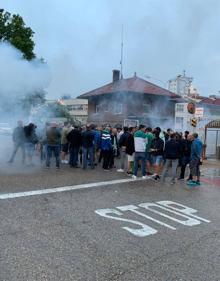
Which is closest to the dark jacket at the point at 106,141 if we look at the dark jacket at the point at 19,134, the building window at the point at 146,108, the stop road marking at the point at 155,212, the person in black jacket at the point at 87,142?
the person in black jacket at the point at 87,142

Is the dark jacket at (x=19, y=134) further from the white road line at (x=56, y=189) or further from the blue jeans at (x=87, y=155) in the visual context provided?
the white road line at (x=56, y=189)

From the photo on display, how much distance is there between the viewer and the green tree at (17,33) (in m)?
18.1

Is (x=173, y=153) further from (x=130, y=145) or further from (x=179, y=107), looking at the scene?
(x=179, y=107)

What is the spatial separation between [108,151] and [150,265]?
8.48 m

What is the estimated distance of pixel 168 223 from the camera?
6.46 m

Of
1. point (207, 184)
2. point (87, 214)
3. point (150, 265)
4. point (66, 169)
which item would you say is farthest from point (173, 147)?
point (150, 265)

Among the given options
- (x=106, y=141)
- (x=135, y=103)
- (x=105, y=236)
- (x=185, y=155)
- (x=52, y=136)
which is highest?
(x=135, y=103)

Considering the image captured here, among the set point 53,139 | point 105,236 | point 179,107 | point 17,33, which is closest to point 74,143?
point 53,139

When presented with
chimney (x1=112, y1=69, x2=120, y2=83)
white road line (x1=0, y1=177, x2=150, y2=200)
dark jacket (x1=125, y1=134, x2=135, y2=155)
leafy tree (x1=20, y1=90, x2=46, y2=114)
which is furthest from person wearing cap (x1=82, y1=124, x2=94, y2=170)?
chimney (x1=112, y1=69, x2=120, y2=83)

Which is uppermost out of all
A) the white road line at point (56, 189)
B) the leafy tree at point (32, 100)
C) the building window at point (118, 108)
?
the building window at point (118, 108)

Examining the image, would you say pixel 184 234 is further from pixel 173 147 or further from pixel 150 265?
pixel 173 147

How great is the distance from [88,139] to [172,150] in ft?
10.6

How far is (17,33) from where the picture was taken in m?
20.9

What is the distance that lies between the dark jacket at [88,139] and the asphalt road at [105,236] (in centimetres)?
321
